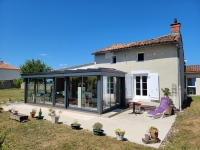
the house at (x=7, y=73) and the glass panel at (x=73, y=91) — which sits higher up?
the house at (x=7, y=73)

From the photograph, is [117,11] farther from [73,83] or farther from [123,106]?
[123,106]

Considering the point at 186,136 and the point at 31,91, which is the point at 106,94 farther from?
the point at 31,91

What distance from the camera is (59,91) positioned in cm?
1293

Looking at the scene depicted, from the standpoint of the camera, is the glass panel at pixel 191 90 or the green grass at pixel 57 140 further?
the glass panel at pixel 191 90

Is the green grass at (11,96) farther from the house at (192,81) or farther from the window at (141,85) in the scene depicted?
the house at (192,81)

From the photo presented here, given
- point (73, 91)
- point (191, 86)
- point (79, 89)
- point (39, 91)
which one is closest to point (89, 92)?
point (79, 89)

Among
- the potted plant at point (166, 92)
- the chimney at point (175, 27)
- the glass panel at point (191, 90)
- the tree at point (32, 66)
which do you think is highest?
the chimney at point (175, 27)

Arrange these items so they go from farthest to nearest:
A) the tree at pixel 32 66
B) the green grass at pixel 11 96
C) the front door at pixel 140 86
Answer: the tree at pixel 32 66, the green grass at pixel 11 96, the front door at pixel 140 86

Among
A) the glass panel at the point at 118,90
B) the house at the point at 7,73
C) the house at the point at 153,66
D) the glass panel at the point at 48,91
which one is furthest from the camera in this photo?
the house at the point at 7,73

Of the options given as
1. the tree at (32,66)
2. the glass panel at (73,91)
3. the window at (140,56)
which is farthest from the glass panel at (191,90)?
the tree at (32,66)

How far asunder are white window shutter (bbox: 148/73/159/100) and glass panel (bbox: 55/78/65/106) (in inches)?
321

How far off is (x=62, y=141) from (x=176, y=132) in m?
5.59

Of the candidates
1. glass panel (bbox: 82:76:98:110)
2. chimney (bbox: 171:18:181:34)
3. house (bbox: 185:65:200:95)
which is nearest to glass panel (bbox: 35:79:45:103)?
glass panel (bbox: 82:76:98:110)

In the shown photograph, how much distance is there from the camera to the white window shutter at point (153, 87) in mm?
11383
